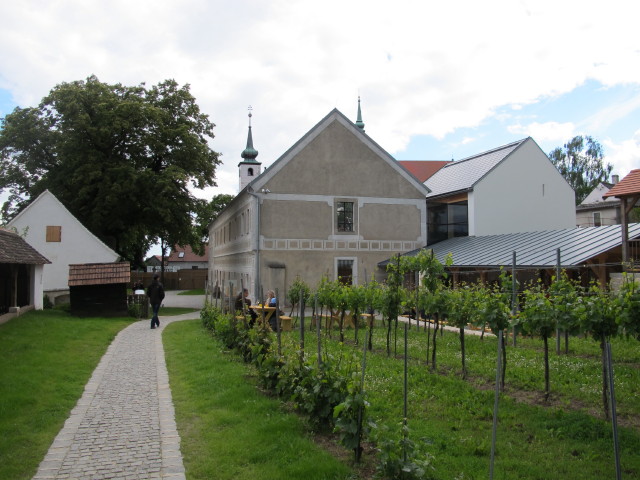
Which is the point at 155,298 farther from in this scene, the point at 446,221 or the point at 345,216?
the point at 446,221

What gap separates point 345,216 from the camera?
87.8 feet

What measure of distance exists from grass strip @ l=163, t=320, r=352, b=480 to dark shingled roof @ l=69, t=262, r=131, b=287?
1235 cm

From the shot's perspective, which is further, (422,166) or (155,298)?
(422,166)

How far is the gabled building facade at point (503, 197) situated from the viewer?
27.2 metres

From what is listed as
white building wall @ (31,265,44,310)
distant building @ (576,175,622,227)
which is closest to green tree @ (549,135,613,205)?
distant building @ (576,175,622,227)

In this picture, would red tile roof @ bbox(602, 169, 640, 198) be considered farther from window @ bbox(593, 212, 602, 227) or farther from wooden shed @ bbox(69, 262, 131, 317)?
window @ bbox(593, 212, 602, 227)

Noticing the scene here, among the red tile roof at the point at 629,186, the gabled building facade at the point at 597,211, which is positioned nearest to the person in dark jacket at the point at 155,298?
the red tile roof at the point at 629,186

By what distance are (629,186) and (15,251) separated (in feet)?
64.5

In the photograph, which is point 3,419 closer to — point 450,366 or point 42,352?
point 42,352

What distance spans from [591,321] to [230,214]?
94.6 ft

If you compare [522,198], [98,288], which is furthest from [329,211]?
[98,288]

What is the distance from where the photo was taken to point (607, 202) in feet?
142

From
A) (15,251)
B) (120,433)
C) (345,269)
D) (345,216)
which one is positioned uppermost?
(345,216)

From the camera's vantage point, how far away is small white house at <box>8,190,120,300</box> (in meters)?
25.2
